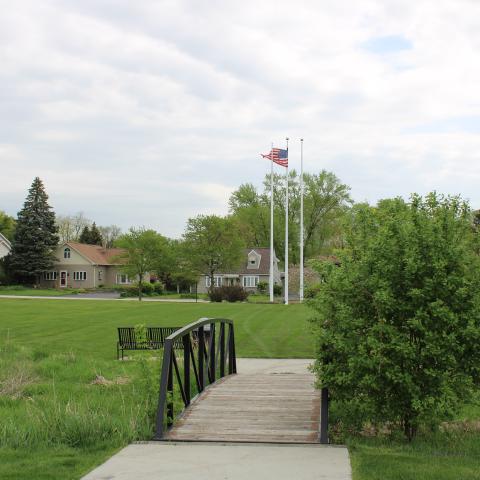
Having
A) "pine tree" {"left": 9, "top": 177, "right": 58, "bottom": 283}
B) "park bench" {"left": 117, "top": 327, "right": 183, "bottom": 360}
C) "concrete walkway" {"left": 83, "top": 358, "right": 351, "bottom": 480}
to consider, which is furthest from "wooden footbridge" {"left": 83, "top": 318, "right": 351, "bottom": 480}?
"pine tree" {"left": 9, "top": 177, "right": 58, "bottom": 283}

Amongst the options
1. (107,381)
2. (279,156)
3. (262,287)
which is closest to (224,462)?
(107,381)

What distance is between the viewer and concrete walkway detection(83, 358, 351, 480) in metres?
5.68

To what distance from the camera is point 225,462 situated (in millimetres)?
6113

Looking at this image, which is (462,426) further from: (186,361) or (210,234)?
(210,234)

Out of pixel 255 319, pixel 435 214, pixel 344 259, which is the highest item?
pixel 435 214

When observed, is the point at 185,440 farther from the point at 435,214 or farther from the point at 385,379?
the point at 435,214

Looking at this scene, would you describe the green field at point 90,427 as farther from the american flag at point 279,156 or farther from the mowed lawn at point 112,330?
the american flag at point 279,156

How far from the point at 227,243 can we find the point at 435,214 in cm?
5131

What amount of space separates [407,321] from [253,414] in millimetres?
2381

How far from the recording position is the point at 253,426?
7656mm

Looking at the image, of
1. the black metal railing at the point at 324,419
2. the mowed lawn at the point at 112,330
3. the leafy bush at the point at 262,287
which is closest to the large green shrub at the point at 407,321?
the black metal railing at the point at 324,419

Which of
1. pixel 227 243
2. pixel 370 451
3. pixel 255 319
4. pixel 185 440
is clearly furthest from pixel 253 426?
pixel 227 243

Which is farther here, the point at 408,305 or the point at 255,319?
the point at 255,319

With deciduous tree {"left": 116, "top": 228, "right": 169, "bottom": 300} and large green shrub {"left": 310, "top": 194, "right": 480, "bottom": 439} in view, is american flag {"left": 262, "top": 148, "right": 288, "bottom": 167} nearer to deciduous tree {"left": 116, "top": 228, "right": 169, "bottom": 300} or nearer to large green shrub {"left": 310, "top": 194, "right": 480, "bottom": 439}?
deciduous tree {"left": 116, "top": 228, "right": 169, "bottom": 300}
